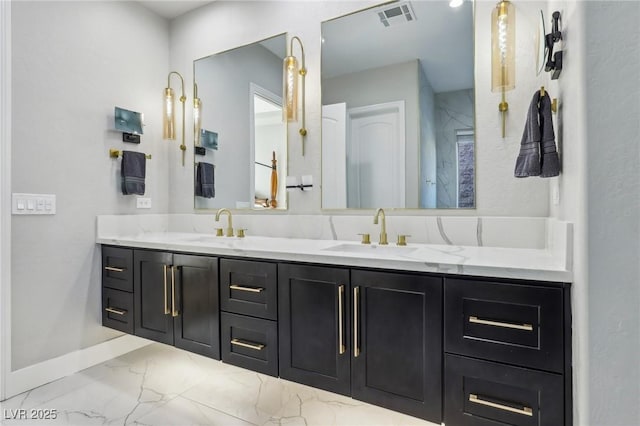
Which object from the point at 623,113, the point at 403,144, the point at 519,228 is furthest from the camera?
the point at 403,144

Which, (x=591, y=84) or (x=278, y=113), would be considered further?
(x=278, y=113)

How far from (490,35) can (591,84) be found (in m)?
1.00

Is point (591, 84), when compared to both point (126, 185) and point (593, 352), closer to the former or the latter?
point (593, 352)

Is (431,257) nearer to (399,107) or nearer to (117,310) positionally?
(399,107)

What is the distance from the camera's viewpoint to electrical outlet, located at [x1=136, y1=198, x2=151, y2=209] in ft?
8.95

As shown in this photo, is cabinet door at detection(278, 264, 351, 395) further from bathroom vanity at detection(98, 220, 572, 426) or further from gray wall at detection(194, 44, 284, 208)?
gray wall at detection(194, 44, 284, 208)

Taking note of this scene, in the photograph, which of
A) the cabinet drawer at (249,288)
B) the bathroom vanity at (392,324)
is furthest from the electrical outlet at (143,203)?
the cabinet drawer at (249,288)

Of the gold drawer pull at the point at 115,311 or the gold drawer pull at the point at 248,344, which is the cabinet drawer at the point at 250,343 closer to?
the gold drawer pull at the point at 248,344

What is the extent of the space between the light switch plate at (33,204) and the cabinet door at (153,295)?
59 cm

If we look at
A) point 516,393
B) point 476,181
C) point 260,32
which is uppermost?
point 260,32

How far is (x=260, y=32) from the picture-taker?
2.53 m

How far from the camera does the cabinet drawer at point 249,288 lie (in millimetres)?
1654

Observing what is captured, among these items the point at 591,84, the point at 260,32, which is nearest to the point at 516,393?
the point at 591,84

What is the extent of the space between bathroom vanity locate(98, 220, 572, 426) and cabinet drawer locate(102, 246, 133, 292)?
0.41m
